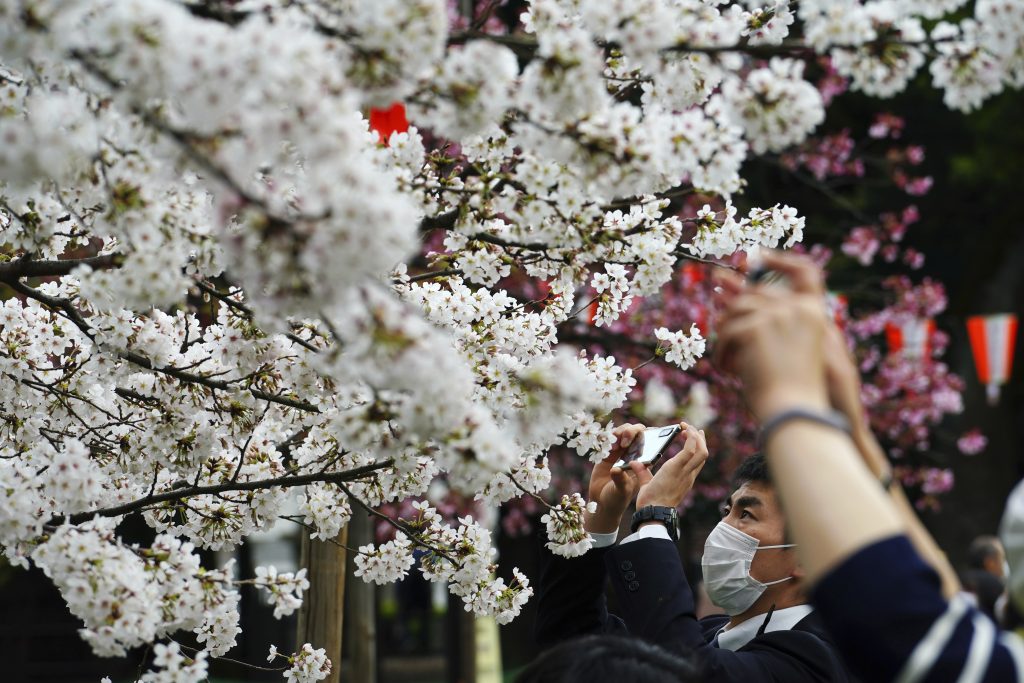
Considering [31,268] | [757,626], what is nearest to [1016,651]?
[757,626]

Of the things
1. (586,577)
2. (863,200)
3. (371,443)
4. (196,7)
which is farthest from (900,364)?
(196,7)

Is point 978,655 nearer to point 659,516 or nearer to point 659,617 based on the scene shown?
point 659,617

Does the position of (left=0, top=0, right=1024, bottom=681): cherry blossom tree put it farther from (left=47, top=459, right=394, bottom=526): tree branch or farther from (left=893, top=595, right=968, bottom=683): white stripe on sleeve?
(left=893, top=595, right=968, bottom=683): white stripe on sleeve

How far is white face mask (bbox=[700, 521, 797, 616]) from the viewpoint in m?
3.40

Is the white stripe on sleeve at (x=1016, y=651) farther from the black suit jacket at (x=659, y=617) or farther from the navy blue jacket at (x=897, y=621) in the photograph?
the black suit jacket at (x=659, y=617)

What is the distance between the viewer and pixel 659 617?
288 cm

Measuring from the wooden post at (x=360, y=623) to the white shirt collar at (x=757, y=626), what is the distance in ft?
9.01

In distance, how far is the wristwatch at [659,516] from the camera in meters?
3.09

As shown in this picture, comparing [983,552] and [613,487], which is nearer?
[613,487]

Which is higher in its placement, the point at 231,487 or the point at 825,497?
the point at 231,487

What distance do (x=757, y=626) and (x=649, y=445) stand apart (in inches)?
25.9

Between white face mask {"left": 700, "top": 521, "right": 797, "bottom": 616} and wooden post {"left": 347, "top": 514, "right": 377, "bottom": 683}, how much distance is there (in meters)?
2.71

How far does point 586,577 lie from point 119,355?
1416mm

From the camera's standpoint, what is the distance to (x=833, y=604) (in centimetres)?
136
